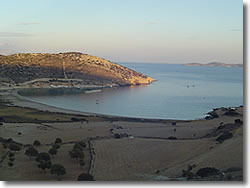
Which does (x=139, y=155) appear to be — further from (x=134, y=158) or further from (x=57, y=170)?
(x=57, y=170)

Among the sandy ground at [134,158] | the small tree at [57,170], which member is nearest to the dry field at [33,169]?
the sandy ground at [134,158]

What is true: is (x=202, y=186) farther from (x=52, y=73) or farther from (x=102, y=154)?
(x=52, y=73)

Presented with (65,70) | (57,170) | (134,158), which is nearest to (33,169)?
(57,170)

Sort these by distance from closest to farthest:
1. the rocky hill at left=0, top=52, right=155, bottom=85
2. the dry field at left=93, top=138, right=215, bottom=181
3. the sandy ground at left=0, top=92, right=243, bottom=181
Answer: the sandy ground at left=0, top=92, right=243, bottom=181 → the dry field at left=93, top=138, right=215, bottom=181 → the rocky hill at left=0, top=52, right=155, bottom=85

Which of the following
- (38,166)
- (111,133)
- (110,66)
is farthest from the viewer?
(110,66)

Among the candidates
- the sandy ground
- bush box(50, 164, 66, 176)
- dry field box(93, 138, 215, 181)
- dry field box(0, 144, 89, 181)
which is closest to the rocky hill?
the sandy ground

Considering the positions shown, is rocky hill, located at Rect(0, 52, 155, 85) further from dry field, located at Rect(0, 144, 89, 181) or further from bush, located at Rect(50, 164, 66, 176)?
bush, located at Rect(50, 164, 66, 176)

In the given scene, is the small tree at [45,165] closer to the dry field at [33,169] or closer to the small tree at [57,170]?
the dry field at [33,169]

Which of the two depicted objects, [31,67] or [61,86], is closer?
[61,86]

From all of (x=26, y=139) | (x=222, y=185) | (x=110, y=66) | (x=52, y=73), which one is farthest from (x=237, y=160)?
(x=110, y=66)
